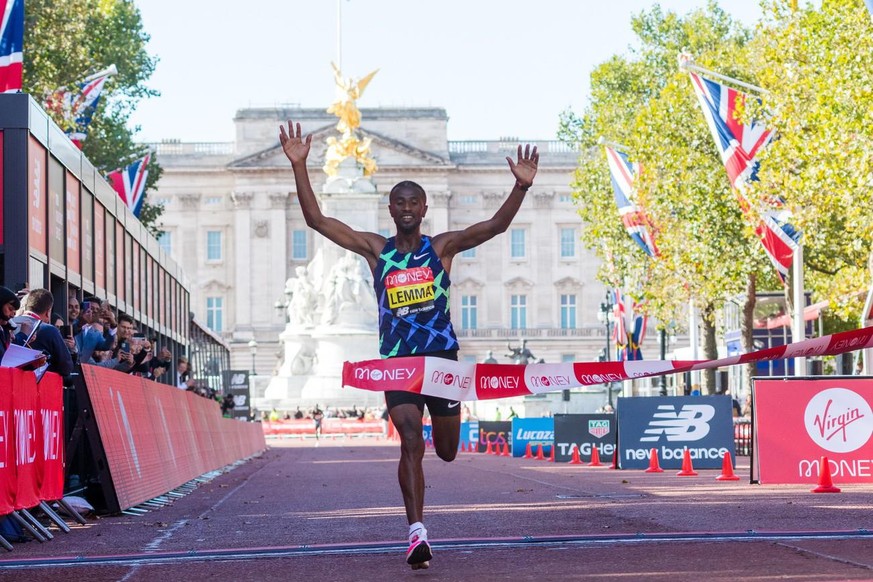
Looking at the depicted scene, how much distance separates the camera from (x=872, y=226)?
91.8ft

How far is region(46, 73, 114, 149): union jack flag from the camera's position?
36.5 m

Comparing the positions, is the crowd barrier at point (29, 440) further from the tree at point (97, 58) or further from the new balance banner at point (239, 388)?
the new balance banner at point (239, 388)

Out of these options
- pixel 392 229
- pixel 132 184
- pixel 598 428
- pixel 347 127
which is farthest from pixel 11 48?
pixel 392 229

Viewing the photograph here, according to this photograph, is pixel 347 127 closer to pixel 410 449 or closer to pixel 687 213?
pixel 687 213

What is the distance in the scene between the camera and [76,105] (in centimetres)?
3712

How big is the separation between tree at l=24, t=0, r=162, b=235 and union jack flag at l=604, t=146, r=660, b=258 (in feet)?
48.4

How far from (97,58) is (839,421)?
36.0m

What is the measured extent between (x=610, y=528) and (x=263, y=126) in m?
113

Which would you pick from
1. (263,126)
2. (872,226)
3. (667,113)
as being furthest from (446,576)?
(263,126)

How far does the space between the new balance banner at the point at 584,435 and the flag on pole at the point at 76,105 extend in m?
12.7

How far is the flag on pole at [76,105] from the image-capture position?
3647 cm

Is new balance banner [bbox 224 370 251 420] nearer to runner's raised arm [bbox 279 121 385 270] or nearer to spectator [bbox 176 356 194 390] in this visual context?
spectator [bbox 176 356 194 390]

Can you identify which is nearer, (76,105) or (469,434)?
(76,105)

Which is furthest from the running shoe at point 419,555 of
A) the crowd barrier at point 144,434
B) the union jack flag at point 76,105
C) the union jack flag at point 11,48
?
the union jack flag at point 76,105
